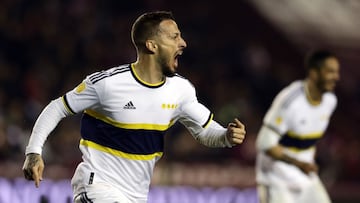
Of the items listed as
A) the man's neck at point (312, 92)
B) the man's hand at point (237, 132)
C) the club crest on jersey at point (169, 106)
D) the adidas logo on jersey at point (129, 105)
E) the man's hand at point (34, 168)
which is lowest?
the man's hand at point (34, 168)

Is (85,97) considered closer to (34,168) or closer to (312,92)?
(34,168)

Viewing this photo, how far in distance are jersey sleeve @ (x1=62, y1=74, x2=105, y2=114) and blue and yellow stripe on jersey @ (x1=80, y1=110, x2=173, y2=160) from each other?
5.8 inches

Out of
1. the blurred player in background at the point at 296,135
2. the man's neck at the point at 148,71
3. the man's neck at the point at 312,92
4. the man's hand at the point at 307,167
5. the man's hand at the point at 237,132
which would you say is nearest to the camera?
the man's hand at the point at 237,132

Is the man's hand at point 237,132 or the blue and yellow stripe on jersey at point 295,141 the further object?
the blue and yellow stripe on jersey at point 295,141

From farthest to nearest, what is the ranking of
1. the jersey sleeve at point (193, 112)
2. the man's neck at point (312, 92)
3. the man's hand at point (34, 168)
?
1. the man's neck at point (312, 92)
2. the jersey sleeve at point (193, 112)
3. the man's hand at point (34, 168)

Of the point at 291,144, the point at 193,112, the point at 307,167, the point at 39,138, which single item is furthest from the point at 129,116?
the point at 291,144

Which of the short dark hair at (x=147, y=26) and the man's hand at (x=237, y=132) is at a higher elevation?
the short dark hair at (x=147, y=26)

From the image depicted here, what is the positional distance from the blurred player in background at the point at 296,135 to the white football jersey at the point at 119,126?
2656 millimetres

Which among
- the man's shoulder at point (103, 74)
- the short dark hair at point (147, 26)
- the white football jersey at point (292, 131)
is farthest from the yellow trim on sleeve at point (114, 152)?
the white football jersey at point (292, 131)

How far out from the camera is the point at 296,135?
30.2 ft

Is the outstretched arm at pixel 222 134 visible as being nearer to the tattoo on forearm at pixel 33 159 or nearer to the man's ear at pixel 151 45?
the man's ear at pixel 151 45

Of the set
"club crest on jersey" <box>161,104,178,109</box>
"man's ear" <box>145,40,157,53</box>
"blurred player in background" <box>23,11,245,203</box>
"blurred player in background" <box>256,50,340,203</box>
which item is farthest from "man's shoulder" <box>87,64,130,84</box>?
"blurred player in background" <box>256,50,340,203</box>

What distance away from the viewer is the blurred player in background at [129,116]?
6312 mm

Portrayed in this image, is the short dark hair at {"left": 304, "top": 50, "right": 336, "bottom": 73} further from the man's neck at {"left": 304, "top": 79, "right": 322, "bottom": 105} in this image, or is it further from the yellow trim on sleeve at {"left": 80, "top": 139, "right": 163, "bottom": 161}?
the yellow trim on sleeve at {"left": 80, "top": 139, "right": 163, "bottom": 161}
